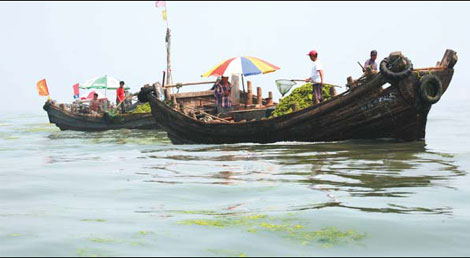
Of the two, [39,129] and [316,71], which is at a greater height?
[316,71]

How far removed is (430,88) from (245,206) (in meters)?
6.99

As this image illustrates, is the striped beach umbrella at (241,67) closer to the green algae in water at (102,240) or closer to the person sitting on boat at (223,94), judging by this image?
the person sitting on boat at (223,94)

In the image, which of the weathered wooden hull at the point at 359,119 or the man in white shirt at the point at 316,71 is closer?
the weathered wooden hull at the point at 359,119

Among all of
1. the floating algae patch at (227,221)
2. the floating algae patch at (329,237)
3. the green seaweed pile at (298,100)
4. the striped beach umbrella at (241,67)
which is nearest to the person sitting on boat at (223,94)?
the striped beach umbrella at (241,67)

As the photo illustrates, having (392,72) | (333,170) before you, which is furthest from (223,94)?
(333,170)

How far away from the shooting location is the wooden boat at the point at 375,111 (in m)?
12.0

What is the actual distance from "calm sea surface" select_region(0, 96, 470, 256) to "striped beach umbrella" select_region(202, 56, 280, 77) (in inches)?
155

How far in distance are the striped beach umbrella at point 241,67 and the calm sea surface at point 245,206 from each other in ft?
12.9

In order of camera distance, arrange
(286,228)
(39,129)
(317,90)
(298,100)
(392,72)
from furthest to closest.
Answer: (39,129) < (298,100) < (317,90) < (392,72) < (286,228)

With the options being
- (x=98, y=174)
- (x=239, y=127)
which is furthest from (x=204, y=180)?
(x=239, y=127)

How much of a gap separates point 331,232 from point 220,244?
38.1 inches

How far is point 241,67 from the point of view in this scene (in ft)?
50.0

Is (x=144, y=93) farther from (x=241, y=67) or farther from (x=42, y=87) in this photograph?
(x=42, y=87)

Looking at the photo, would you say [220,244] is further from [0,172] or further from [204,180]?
[0,172]
